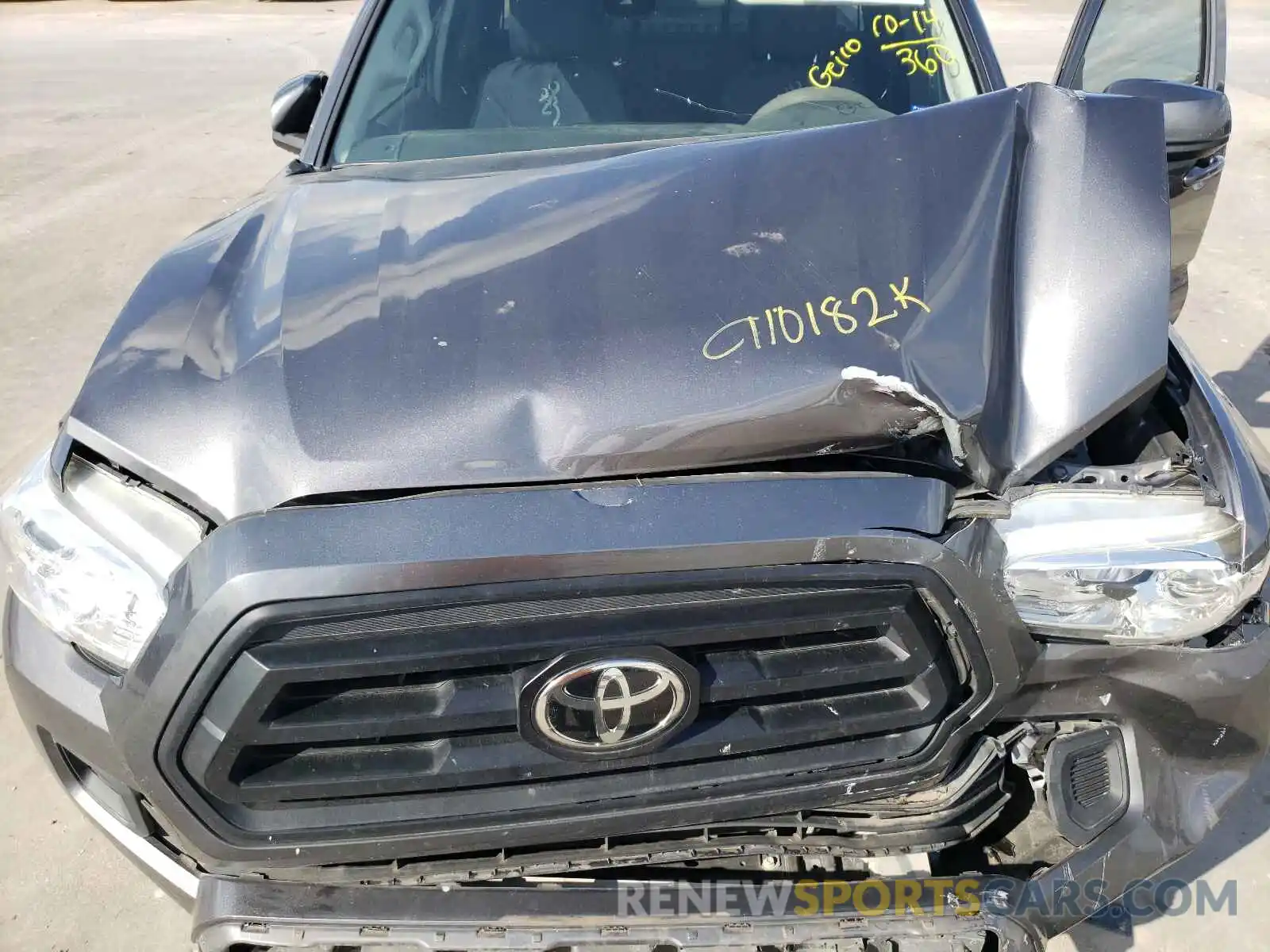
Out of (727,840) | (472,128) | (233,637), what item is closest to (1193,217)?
(472,128)

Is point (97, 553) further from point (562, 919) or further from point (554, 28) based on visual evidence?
point (554, 28)

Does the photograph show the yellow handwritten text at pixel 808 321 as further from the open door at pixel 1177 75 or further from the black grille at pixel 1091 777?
the open door at pixel 1177 75

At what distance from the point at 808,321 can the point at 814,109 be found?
1.21 meters

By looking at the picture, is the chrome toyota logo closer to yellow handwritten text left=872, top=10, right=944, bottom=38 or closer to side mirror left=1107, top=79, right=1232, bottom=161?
side mirror left=1107, top=79, right=1232, bottom=161

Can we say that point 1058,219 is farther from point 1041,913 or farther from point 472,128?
point 472,128

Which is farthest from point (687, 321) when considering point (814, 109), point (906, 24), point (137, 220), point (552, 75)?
point (137, 220)

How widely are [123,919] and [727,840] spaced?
4.86ft

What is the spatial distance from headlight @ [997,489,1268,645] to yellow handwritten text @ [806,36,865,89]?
1587 millimetres

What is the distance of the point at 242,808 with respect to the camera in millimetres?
1535

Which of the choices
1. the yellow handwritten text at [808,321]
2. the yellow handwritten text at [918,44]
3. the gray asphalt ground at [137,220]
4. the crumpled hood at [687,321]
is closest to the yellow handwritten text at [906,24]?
the yellow handwritten text at [918,44]

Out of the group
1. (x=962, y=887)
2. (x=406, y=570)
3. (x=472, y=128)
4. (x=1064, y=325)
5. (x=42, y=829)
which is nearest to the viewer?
(x=406, y=570)

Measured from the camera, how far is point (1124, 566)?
1.59 meters

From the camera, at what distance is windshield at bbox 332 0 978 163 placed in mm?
2713

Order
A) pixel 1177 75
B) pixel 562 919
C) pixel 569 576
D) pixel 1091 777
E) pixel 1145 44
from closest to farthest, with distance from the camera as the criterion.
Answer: pixel 569 576 → pixel 562 919 → pixel 1091 777 → pixel 1177 75 → pixel 1145 44
